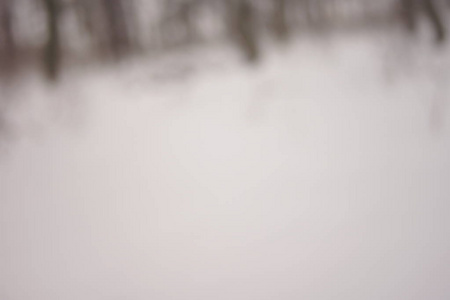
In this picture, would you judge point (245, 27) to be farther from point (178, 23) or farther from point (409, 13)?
point (409, 13)

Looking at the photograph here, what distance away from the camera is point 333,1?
2.16 feet

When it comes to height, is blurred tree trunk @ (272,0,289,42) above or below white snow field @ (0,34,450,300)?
above

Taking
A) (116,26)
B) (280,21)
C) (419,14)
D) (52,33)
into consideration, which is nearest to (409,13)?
(419,14)

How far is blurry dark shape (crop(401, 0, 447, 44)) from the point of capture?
667 mm

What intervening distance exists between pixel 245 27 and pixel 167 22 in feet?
0.57

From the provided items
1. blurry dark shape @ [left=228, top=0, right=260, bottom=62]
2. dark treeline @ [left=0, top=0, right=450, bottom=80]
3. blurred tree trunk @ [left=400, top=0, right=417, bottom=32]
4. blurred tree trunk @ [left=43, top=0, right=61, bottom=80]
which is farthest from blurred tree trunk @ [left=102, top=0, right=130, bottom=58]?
blurred tree trunk @ [left=400, top=0, right=417, bottom=32]

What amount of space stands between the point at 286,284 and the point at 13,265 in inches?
24.3

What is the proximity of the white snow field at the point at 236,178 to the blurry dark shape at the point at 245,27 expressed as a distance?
4 cm

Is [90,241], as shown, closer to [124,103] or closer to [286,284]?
[124,103]

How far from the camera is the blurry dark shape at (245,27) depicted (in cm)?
65

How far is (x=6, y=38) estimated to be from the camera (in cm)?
61

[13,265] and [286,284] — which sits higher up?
[13,265]

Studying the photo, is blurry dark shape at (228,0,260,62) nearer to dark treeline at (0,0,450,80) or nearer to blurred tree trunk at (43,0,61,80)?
dark treeline at (0,0,450,80)

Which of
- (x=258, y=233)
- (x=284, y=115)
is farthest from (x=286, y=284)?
(x=284, y=115)
